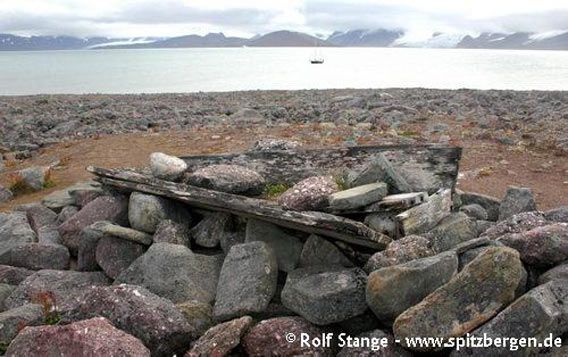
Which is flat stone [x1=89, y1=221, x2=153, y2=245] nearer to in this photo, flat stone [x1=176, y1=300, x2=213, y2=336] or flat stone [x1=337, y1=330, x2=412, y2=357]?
flat stone [x1=176, y1=300, x2=213, y2=336]

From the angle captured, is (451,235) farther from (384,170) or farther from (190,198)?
(190,198)

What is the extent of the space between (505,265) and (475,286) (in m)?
0.44

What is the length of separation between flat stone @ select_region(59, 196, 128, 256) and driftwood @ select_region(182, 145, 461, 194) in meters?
1.59

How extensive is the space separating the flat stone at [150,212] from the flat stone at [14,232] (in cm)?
260

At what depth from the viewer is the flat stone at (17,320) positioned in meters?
8.14

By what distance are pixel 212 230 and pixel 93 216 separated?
8.71 ft

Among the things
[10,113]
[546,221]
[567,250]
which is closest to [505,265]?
[567,250]

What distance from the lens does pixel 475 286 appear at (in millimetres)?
6871

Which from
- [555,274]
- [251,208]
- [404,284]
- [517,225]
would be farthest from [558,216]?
[251,208]

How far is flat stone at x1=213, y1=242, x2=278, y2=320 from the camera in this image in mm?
8383

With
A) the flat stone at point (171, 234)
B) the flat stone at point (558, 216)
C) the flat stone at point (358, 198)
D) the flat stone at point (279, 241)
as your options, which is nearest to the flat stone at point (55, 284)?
the flat stone at point (171, 234)

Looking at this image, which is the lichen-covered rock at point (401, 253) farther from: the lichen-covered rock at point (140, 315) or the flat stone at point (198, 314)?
the lichen-covered rock at point (140, 315)

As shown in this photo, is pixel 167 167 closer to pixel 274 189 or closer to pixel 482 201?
pixel 274 189

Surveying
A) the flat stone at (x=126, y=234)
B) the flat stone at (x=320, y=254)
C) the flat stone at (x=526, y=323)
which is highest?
the flat stone at (x=526, y=323)
